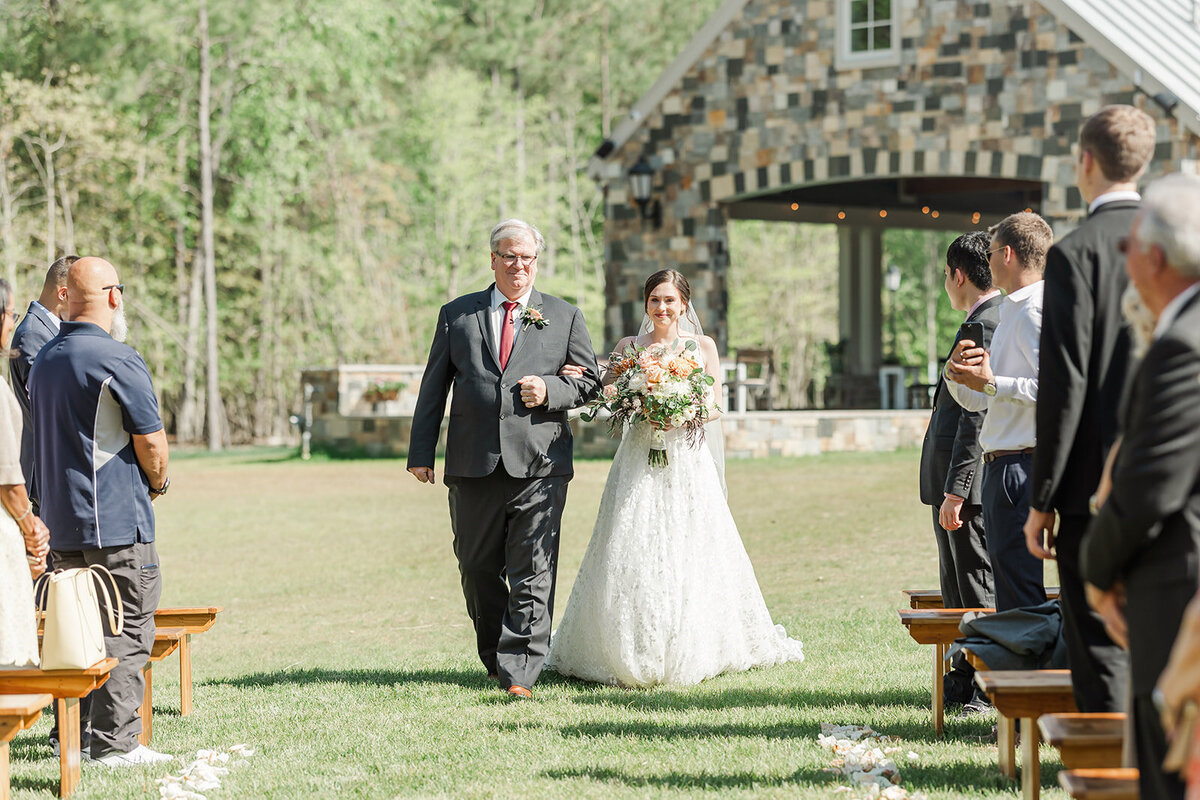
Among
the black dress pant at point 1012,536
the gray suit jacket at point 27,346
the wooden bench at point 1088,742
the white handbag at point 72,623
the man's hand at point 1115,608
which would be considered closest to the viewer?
the man's hand at point 1115,608

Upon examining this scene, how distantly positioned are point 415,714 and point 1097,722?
338cm

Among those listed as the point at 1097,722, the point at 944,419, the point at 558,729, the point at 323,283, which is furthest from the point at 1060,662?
the point at 323,283

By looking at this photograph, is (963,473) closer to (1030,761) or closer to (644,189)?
(1030,761)

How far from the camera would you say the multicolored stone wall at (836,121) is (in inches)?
665

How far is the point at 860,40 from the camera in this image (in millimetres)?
18453

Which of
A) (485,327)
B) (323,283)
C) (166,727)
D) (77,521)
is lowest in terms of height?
(166,727)

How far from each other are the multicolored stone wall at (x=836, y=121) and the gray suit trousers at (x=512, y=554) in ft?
38.8

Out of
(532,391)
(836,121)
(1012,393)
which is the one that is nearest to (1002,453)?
(1012,393)

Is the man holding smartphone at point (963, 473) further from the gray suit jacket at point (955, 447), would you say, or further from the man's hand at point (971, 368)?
the man's hand at point (971, 368)

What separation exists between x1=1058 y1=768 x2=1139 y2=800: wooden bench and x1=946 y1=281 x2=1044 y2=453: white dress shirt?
6.56 feet

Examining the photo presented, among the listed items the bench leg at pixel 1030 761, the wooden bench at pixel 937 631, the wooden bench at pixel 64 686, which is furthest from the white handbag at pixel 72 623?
the bench leg at pixel 1030 761

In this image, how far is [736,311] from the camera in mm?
41312

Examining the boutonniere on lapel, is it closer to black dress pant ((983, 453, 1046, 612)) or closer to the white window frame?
black dress pant ((983, 453, 1046, 612))

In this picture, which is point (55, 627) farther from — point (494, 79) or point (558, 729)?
point (494, 79)
